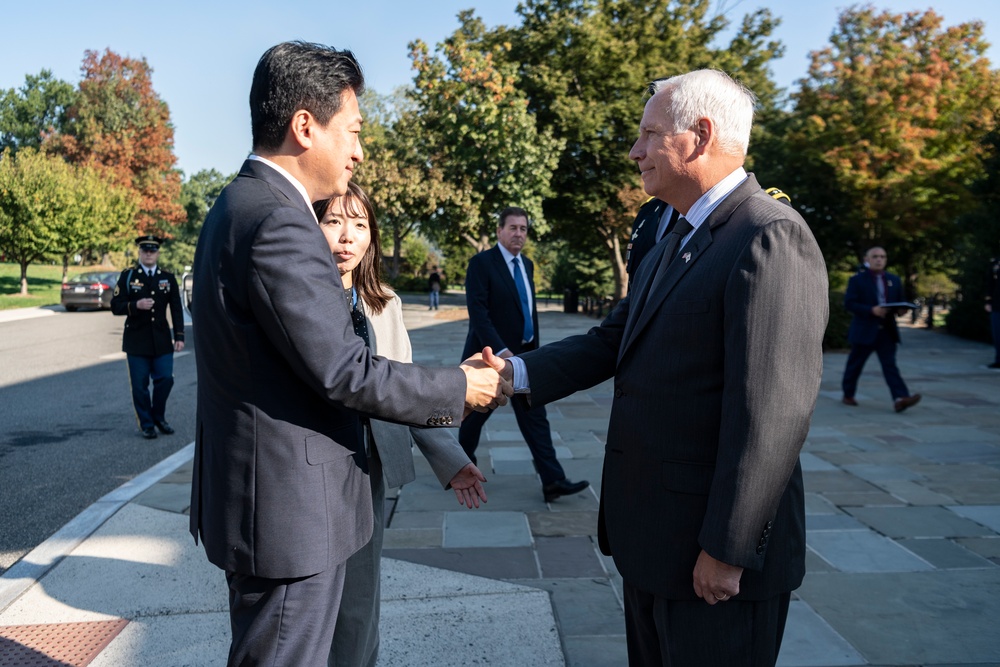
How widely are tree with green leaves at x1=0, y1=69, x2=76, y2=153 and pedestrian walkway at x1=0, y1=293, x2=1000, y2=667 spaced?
71512 millimetres

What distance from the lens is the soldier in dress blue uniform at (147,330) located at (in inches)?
305

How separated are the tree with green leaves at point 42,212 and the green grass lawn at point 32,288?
1.46 meters

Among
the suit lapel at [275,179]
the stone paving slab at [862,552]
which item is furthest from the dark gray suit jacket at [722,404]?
the stone paving slab at [862,552]

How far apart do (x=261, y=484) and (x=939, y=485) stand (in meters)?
5.59

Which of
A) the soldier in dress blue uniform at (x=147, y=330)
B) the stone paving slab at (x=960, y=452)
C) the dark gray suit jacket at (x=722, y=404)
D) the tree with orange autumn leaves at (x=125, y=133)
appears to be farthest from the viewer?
the tree with orange autumn leaves at (x=125, y=133)

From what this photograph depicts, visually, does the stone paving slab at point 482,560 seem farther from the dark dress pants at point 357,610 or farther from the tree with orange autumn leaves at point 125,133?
the tree with orange autumn leaves at point 125,133

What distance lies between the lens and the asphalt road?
5.44 meters

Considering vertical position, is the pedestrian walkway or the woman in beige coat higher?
the woman in beige coat

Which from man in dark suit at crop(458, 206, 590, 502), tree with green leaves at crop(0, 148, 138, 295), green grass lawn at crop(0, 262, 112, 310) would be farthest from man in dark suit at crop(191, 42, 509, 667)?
tree with green leaves at crop(0, 148, 138, 295)

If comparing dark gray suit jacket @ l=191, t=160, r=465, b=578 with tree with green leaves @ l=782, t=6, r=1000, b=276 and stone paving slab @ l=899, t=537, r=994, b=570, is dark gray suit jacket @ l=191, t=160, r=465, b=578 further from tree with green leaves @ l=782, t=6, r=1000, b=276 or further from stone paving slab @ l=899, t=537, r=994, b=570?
tree with green leaves @ l=782, t=6, r=1000, b=276

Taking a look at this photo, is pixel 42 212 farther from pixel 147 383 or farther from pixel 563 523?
pixel 563 523

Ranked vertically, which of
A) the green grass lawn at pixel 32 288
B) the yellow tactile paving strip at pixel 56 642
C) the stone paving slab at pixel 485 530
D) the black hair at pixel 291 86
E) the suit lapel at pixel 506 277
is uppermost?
the black hair at pixel 291 86

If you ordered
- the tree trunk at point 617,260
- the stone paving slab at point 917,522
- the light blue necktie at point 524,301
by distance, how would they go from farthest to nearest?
the tree trunk at point 617,260 < the light blue necktie at point 524,301 < the stone paving slab at point 917,522

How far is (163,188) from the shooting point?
53.1 meters
